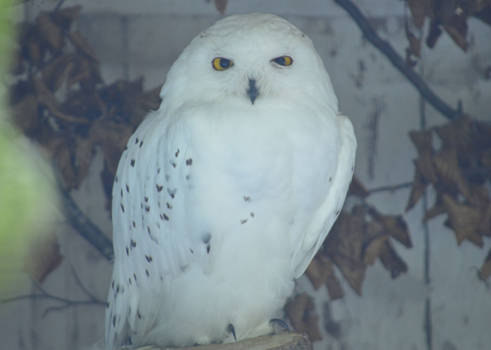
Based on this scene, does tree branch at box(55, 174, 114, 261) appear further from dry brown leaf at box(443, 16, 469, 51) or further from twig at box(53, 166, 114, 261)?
dry brown leaf at box(443, 16, 469, 51)

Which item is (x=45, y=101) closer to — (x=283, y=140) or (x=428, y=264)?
(x=283, y=140)

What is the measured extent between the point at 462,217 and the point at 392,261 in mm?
Result: 265

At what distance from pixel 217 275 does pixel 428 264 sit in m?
1.03

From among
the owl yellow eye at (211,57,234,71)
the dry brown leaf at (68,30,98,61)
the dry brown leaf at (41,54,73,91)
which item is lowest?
the dry brown leaf at (41,54,73,91)

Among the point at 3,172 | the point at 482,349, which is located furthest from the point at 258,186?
the point at 482,349

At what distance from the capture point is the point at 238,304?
154 centimetres

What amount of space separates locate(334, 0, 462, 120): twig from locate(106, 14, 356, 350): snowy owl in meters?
0.68

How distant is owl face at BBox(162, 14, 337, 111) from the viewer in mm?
1450

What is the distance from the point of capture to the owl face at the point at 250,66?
1450 millimetres

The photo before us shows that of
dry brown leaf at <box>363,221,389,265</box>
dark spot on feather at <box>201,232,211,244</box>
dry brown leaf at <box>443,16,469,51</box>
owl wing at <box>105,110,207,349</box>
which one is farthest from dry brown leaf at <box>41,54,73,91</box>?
dry brown leaf at <box>443,16,469,51</box>

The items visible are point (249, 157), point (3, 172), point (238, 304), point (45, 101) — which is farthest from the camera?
point (45, 101)

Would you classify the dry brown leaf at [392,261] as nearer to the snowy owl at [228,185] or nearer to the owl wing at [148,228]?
the snowy owl at [228,185]

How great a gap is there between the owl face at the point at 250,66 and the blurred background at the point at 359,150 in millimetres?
564

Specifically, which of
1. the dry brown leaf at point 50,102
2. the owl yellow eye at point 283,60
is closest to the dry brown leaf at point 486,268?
the owl yellow eye at point 283,60
